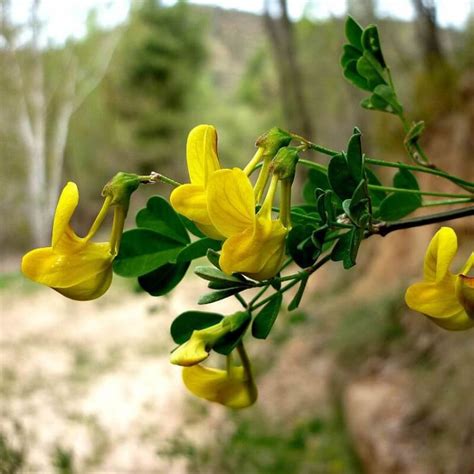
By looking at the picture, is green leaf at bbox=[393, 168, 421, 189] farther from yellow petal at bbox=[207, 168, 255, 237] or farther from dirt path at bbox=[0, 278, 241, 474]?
dirt path at bbox=[0, 278, 241, 474]

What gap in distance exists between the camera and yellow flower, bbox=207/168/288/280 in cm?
20

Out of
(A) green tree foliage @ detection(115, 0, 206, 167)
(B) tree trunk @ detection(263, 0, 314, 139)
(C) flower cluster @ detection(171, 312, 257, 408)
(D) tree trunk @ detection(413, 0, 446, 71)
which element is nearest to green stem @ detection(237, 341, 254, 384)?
(C) flower cluster @ detection(171, 312, 257, 408)

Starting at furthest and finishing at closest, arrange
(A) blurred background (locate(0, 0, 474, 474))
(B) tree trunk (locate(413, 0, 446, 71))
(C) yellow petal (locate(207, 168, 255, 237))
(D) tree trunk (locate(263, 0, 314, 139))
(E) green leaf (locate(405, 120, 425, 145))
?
(D) tree trunk (locate(263, 0, 314, 139)) < (B) tree trunk (locate(413, 0, 446, 71)) < (A) blurred background (locate(0, 0, 474, 474)) < (E) green leaf (locate(405, 120, 425, 145)) < (C) yellow petal (locate(207, 168, 255, 237))

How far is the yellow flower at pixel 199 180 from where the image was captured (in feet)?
0.71

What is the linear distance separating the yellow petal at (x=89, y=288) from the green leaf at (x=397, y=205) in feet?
0.43

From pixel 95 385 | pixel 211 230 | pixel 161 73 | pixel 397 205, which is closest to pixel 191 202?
pixel 211 230

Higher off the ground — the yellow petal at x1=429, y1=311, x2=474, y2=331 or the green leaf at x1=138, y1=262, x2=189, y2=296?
the green leaf at x1=138, y1=262, x2=189, y2=296

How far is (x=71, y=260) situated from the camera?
0.79 feet

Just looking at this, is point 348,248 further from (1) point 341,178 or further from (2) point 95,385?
(2) point 95,385

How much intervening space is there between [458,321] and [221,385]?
0.10 m

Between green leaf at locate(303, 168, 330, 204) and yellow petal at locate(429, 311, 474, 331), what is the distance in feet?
0.30

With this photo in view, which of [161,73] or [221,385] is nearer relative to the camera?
[221,385]

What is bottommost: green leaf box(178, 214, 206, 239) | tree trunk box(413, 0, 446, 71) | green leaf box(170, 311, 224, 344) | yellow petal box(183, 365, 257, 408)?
yellow petal box(183, 365, 257, 408)

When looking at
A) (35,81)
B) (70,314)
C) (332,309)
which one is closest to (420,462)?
(332,309)
